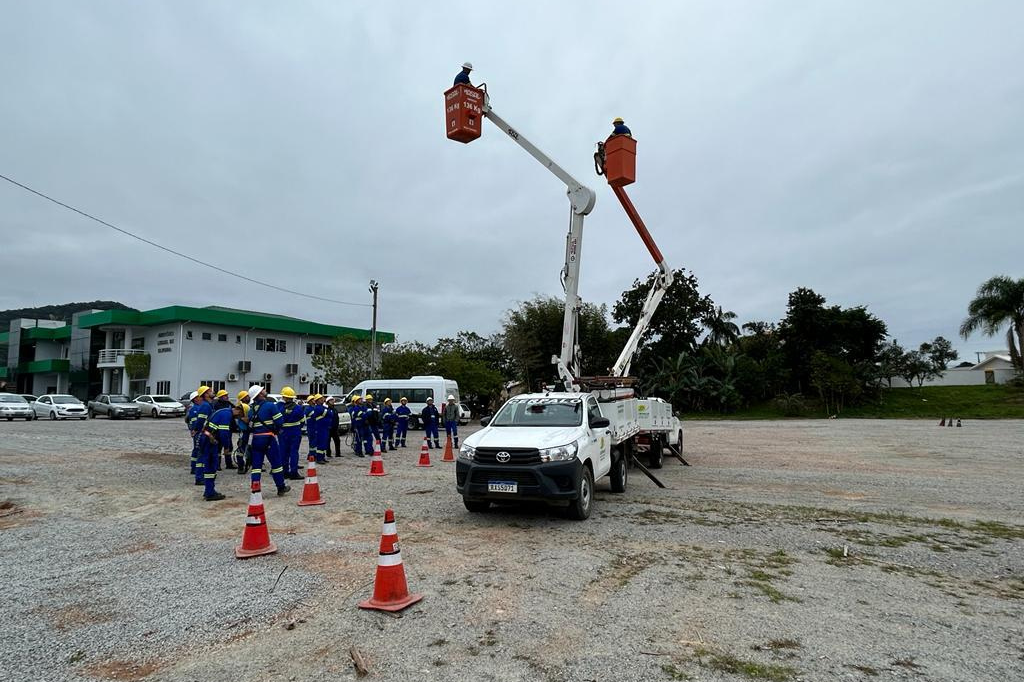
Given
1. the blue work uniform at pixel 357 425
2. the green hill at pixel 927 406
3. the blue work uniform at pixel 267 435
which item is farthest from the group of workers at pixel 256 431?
the green hill at pixel 927 406

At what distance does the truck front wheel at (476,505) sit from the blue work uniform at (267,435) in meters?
3.41

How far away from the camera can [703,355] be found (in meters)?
44.2

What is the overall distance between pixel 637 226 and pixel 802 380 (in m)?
34.2

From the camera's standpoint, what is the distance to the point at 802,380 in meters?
A: 45.2

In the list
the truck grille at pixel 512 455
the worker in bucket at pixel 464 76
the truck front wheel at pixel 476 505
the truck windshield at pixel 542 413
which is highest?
the worker in bucket at pixel 464 76

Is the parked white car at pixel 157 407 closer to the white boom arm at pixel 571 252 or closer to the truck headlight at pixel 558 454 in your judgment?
the white boom arm at pixel 571 252

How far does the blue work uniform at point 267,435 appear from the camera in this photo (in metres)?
9.22

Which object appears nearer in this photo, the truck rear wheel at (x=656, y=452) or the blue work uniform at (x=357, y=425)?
the truck rear wheel at (x=656, y=452)

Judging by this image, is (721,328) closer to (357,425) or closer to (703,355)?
(703,355)

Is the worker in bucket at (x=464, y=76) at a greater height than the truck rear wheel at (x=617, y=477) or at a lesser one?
greater

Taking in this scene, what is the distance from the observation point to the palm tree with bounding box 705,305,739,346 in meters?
49.8

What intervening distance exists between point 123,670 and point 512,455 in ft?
14.8

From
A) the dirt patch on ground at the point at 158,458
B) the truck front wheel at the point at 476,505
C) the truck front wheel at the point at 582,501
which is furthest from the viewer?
the dirt patch on ground at the point at 158,458

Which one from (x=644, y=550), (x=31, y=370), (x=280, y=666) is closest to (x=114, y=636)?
(x=280, y=666)
